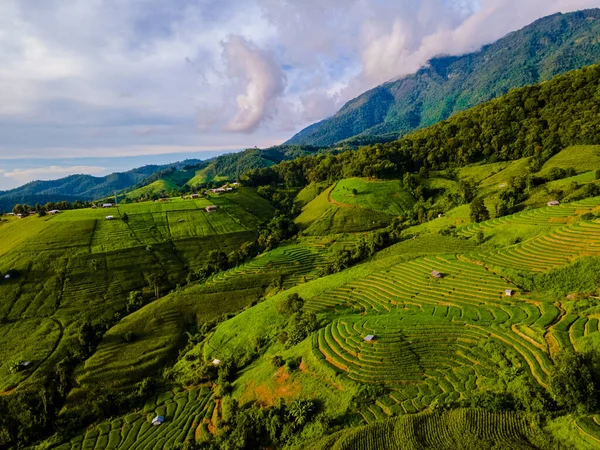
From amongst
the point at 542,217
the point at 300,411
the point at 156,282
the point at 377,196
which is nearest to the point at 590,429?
the point at 300,411

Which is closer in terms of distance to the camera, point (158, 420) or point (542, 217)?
point (158, 420)

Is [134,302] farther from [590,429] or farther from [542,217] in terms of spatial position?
[542,217]

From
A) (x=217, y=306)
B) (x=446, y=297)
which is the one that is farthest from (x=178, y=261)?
(x=446, y=297)

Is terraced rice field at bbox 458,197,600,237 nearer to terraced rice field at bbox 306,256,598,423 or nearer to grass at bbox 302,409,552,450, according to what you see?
terraced rice field at bbox 306,256,598,423

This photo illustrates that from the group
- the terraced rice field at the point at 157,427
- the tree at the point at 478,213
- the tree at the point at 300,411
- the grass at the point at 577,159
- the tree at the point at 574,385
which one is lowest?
the terraced rice field at the point at 157,427

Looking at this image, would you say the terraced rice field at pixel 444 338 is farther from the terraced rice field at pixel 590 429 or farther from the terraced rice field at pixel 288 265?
the terraced rice field at pixel 288 265

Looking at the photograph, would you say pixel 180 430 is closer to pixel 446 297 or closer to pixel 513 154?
pixel 446 297

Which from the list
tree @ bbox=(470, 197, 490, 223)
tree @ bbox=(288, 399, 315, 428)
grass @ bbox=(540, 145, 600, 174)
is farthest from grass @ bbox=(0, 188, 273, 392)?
grass @ bbox=(540, 145, 600, 174)

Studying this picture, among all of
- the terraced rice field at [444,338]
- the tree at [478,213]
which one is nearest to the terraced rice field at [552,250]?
the terraced rice field at [444,338]
